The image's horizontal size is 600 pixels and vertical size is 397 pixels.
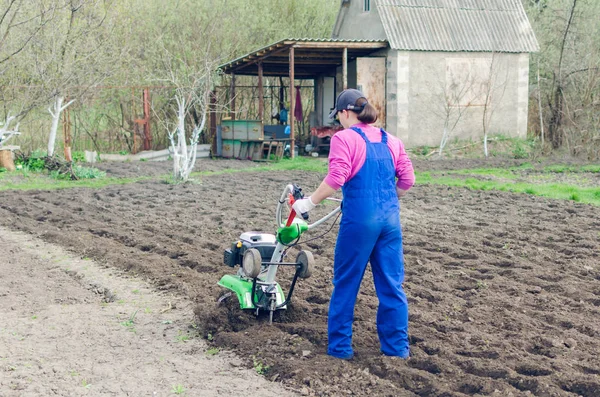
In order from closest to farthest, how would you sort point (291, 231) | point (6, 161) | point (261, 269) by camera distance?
point (291, 231), point (261, 269), point (6, 161)

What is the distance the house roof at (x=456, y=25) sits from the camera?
21812 millimetres

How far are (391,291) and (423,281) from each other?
2.20 metres

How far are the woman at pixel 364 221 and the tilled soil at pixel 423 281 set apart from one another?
212mm

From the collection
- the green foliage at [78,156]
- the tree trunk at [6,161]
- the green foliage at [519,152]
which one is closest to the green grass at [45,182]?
the tree trunk at [6,161]

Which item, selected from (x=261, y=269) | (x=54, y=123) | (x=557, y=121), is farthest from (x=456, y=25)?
(x=261, y=269)

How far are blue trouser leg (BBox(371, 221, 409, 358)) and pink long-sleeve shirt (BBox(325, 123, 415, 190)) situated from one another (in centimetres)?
44

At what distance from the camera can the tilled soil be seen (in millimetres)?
4766

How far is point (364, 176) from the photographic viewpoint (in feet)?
16.3

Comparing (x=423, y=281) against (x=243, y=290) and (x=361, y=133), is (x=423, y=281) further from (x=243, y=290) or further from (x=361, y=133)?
(x=361, y=133)

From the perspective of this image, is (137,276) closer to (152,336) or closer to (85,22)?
(152,336)

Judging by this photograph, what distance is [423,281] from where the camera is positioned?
23.5ft

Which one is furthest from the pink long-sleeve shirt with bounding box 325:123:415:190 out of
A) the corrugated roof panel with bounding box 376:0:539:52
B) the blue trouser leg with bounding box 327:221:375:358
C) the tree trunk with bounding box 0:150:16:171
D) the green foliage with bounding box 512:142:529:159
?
the green foliage with bounding box 512:142:529:159

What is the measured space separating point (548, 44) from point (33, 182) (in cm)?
1725

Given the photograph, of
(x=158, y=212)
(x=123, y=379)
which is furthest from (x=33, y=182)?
(x=123, y=379)
